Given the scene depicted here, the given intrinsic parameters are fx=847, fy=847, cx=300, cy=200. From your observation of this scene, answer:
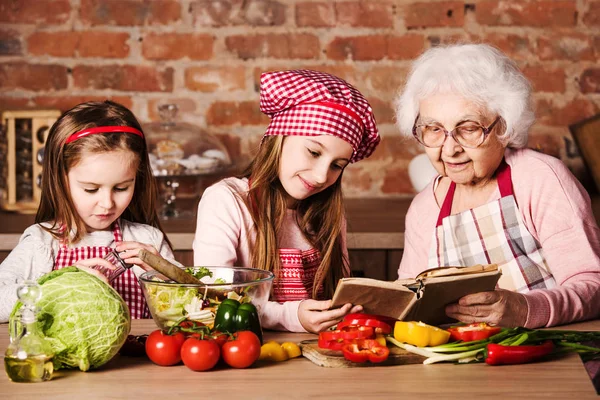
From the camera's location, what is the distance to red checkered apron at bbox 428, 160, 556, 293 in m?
2.23

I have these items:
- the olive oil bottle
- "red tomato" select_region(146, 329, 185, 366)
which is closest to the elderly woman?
"red tomato" select_region(146, 329, 185, 366)

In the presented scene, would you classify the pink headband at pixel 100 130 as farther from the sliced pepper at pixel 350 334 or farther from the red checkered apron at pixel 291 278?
the sliced pepper at pixel 350 334

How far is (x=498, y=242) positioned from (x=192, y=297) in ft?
3.30

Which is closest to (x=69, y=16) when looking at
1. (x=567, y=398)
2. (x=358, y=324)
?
(x=358, y=324)

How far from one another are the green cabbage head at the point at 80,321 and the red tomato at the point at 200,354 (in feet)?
0.40

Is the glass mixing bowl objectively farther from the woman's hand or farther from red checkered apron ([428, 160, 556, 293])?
red checkered apron ([428, 160, 556, 293])

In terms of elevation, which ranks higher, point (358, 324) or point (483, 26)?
point (483, 26)

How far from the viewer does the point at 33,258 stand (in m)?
2.22

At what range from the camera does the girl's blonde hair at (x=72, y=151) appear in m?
2.18

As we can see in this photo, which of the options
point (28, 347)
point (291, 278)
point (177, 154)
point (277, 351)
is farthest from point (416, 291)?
point (177, 154)

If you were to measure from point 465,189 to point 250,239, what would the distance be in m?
A: 0.63

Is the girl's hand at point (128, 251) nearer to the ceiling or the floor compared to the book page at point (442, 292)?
nearer to the ceiling

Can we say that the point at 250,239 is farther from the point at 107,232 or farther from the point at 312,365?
the point at 312,365

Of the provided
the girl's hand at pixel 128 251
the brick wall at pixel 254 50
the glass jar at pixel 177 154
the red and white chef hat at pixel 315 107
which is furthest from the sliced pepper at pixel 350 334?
the brick wall at pixel 254 50
